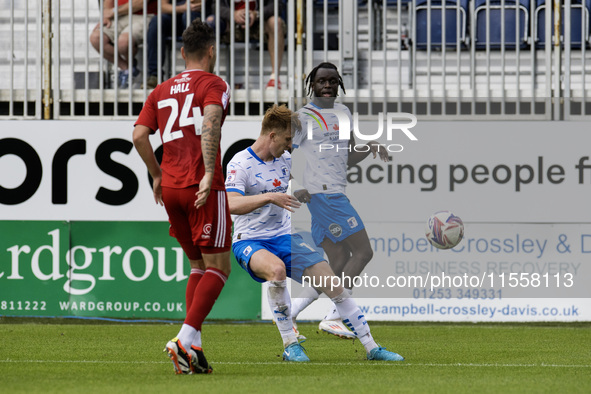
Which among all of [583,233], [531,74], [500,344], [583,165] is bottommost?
[500,344]

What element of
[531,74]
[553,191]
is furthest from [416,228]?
[531,74]

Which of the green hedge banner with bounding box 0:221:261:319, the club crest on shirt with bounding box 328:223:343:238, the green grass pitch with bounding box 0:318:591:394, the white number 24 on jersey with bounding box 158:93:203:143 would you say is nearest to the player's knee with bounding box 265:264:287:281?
the green grass pitch with bounding box 0:318:591:394

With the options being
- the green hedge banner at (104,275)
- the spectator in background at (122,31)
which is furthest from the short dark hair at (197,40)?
the spectator in background at (122,31)

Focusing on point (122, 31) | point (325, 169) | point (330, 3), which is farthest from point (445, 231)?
point (122, 31)

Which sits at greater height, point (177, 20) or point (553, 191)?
point (177, 20)

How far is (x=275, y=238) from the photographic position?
22.9ft

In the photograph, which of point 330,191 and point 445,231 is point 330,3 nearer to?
point 330,191

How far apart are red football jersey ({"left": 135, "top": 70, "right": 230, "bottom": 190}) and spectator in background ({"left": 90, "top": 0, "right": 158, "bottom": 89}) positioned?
6.22 metres

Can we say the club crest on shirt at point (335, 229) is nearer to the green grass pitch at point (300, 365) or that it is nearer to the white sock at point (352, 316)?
the green grass pitch at point (300, 365)

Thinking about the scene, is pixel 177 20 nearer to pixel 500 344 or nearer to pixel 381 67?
pixel 381 67

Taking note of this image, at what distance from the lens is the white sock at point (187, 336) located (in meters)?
5.62

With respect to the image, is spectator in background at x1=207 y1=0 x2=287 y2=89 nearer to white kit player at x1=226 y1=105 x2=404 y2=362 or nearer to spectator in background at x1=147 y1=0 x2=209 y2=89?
spectator in background at x1=147 y1=0 x2=209 y2=89

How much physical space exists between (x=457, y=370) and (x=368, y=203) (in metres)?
5.13

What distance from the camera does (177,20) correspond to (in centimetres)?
1206
